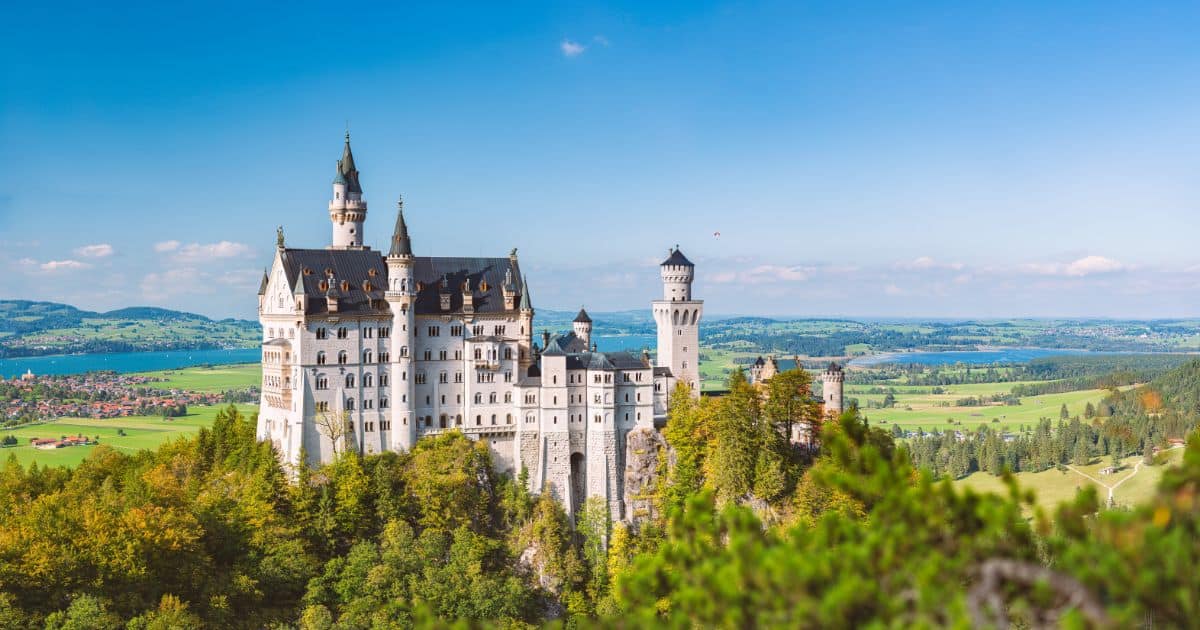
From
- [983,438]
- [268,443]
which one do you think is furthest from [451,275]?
[983,438]

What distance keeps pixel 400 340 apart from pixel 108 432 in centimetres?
10154

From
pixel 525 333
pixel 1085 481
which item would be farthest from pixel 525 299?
pixel 1085 481

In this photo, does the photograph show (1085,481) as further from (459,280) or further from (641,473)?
(459,280)

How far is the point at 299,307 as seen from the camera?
7244 cm

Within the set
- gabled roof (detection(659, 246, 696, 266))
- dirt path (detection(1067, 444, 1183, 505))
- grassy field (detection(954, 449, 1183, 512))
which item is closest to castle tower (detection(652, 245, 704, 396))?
gabled roof (detection(659, 246, 696, 266))

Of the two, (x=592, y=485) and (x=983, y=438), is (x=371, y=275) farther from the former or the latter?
(x=983, y=438)

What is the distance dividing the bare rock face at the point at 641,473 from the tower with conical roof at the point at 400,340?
1744 centimetres

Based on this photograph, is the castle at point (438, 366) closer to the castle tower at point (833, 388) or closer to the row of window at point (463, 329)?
the row of window at point (463, 329)

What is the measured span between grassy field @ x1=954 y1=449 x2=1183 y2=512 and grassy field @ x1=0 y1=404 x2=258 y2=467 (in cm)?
10507

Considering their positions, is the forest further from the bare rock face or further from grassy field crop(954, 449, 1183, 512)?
grassy field crop(954, 449, 1183, 512)

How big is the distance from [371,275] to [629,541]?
94.1ft

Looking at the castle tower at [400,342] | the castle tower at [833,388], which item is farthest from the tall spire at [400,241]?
the castle tower at [833,388]

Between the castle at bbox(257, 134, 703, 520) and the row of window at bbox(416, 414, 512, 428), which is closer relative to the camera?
the castle at bbox(257, 134, 703, 520)

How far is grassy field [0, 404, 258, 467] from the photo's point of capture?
131m
